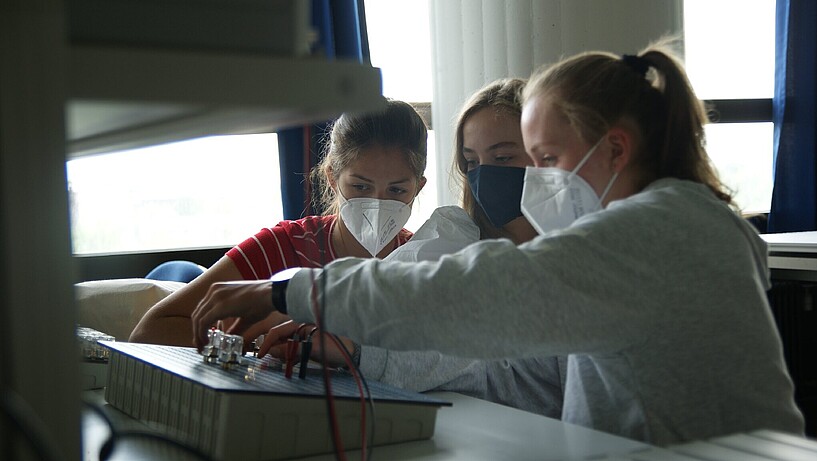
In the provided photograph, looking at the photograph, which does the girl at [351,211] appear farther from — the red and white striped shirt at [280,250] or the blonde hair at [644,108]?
the blonde hair at [644,108]

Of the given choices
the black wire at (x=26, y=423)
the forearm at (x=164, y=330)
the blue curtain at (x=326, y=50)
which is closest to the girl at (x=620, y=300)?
the black wire at (x=26, y=423)

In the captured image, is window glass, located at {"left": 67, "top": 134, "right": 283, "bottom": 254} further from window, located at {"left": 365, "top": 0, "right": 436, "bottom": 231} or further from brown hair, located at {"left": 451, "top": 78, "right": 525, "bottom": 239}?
brown hair, located at {"left": 451, "top": 78, "right": 525, "bottom": 239}

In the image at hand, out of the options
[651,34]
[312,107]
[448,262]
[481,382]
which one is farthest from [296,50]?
[651,34]

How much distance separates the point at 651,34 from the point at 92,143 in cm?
242

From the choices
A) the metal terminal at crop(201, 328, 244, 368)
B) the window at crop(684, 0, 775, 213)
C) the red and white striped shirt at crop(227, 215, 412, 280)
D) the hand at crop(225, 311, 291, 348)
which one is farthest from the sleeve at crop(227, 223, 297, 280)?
the window at crop(684, 0, 775, 213)

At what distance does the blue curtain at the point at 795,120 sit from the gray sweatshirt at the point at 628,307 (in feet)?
10.5

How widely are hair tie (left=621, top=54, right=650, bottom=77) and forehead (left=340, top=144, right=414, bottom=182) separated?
798 mm

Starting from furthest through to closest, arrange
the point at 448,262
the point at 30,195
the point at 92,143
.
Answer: the point at 448,262 < the point at 92,143 < the point at 30,195

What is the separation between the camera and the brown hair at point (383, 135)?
1.91 metres

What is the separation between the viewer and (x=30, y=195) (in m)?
0.52

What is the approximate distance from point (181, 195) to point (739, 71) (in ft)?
8.67

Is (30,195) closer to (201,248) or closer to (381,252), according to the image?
(381,252)

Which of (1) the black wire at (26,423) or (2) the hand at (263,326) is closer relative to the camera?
(1) the black wire at (26,423)

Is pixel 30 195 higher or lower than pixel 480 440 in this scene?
higher
